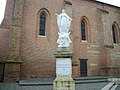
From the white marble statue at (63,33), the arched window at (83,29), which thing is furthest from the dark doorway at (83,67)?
the white marble statue at (63,33)

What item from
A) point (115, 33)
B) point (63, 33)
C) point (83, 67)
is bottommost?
point (83, 67)

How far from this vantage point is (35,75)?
44.7ft

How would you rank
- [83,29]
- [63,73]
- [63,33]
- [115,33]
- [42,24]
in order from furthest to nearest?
[115,33] → [83,29] → [42,24] → [63,33] → [63,73]

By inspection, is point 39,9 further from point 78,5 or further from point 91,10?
point 91,10

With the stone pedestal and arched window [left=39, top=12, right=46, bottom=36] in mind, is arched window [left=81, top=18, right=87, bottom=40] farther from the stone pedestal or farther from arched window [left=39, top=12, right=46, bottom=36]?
the stone pedestal

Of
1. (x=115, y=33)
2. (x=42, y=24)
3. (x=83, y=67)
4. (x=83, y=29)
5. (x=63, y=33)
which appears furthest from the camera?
(x=115, y=33)

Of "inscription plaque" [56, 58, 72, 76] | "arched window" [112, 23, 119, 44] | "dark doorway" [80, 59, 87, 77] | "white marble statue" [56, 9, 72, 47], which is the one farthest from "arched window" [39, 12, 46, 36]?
"arched window" [112, 23, 119, 44]

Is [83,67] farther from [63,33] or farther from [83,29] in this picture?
[63,33]

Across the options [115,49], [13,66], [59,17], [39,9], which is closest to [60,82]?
[59,17]

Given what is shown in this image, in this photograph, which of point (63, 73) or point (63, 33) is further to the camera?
point (63, 33)

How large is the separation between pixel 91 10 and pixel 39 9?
7091 millimetres

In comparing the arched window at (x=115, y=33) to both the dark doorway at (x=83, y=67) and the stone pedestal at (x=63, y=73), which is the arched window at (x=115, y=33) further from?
the stone pedestal at (x=63, y=73)

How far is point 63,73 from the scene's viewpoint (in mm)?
7426

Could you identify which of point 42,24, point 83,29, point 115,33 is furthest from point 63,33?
point 115,33
